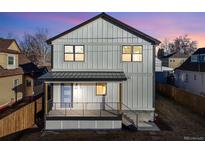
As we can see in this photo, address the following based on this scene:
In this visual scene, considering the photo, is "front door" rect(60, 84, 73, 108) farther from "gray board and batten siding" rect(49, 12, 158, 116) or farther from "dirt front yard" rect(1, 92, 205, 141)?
"dirt front yard" rect(1, 92, 205, 141)

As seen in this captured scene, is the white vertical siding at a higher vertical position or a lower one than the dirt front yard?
higher

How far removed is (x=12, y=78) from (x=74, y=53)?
330 inches

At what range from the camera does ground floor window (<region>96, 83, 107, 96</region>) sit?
1664 cm

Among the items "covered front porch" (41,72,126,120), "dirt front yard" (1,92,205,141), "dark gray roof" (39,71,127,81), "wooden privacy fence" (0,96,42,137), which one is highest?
"dark gray roof" (39,71,127,81)

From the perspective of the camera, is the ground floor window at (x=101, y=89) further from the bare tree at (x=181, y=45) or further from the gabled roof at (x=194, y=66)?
the bare tree at (x=181, y=45)

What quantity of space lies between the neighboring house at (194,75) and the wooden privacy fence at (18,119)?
17.8 meters

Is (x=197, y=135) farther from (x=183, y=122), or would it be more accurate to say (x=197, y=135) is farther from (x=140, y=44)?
(x=140, y=44)

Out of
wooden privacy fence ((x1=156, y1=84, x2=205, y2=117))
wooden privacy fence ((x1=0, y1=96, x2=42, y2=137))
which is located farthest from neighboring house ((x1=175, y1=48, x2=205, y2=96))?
wooden privacy fence ((x1=0, y1=96, x2=42, y2=137))

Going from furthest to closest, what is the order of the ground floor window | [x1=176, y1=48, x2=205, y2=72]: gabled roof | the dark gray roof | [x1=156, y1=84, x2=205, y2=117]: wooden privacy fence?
[x1=176, y1=48, x2=205, y2=72]: gabled roof → [x1=156, y1=84, x2=205, y2=117]: wooden privacy fence → the ground floor window → the dark gray roof

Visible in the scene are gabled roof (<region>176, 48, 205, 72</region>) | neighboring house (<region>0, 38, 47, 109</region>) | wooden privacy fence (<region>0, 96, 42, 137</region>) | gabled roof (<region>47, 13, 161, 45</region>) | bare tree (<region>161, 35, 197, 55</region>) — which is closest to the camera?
wooden privacy fence (<region>0, 96, 42, 137</region>)

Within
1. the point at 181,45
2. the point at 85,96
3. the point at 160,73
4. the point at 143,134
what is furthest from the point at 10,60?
the point at 181,45

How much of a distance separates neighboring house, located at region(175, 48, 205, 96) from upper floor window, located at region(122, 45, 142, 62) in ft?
39.4

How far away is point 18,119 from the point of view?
14008 millimetres

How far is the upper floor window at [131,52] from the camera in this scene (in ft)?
55.0
